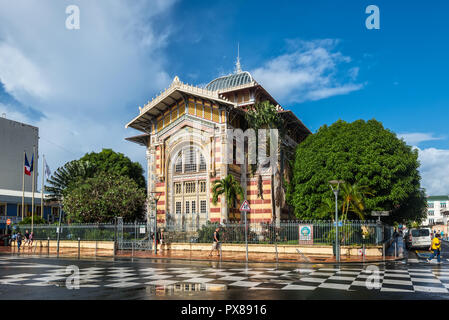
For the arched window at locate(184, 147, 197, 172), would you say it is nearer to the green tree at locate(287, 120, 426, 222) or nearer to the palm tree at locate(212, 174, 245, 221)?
the palm tree at locate(212, 174, 245, 221)

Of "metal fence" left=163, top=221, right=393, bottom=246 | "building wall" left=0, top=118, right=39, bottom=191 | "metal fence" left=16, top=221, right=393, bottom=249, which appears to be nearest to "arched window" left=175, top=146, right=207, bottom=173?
"metal fence" left=16, top=221, right=393, bottom=249

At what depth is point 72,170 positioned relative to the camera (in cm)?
5203

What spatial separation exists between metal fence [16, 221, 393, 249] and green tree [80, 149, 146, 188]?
19.1 meters

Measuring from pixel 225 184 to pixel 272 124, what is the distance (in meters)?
7.01

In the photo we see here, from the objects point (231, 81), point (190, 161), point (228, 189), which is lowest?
point (228, 189)

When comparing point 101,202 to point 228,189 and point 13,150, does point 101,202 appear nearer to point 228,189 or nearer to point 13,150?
point 228,189

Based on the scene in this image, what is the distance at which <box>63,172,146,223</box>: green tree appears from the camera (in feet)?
130

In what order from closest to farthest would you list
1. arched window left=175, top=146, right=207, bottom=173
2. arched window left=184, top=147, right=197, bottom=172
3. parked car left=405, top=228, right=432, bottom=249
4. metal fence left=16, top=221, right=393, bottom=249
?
metal fence left=16, top=221, right=393, bottom=249 → parked car left=405, top=228, right=432, bottom=249 → arched window left=175, top=146, right=207, bottom=173 → arched window left=184, top=147, right=197, bottom=172

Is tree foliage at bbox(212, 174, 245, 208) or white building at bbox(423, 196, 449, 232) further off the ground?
tree foliage at bbox(212, 174, 245, 208)

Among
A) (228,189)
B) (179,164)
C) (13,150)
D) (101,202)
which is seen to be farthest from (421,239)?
(13,150)

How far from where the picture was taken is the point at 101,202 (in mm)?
39562

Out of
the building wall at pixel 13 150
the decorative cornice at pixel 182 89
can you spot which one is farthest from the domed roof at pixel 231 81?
the building wall at pixel 13 150

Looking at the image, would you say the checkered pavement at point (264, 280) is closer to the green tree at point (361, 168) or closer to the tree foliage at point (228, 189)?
the green tree at point (361, 168)

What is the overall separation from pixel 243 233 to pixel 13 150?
5239cm
